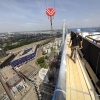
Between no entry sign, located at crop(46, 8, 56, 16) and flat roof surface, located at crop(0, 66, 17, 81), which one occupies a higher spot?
no entry sign, located at crop(46, 8, 56, 16)

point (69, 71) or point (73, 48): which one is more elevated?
point (73, 48)

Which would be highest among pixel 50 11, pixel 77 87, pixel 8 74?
pixel 50 11

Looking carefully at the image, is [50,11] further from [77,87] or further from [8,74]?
[8,74]

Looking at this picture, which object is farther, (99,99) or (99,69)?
(99,69)

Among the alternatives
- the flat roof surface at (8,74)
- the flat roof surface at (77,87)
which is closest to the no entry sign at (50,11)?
the flat roof surface at (77,87)

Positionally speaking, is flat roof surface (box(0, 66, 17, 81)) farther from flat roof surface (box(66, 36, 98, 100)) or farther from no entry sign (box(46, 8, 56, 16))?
flat roof surface (box(66, 36, 98, 100))

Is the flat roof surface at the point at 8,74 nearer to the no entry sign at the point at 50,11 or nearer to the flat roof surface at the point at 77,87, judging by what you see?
the no entry sign at the point at 50,11

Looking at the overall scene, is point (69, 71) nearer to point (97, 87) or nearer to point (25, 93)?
point (97, 87)

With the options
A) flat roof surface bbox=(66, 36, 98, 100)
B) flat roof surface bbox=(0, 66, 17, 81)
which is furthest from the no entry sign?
flat roof surface bbox=(0, 66, 17, 81)

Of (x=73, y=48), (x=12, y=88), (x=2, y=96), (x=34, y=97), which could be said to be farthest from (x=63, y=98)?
(x=12, y=88)

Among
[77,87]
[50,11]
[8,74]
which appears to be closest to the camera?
[77,87]

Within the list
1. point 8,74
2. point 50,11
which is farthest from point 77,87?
point 8,74
